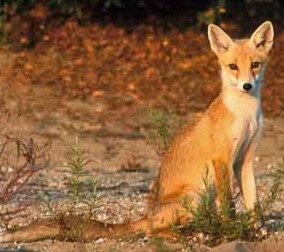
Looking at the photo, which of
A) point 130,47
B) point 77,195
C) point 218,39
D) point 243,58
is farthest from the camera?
point 130,47

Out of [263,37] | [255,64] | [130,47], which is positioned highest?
[130,47]

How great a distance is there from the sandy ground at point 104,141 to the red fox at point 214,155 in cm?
64

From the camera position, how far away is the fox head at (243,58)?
25.8ft

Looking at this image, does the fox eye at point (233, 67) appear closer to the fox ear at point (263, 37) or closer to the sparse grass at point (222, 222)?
the fox ear at point (263, 37)

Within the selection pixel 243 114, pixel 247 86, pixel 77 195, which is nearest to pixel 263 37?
pixel 247 86

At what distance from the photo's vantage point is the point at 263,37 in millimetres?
8227

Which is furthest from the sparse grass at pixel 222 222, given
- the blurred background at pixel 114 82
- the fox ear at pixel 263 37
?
the blurred background at pixel 114 82

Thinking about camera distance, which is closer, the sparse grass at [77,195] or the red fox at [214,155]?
the sparse grass at [77,195]

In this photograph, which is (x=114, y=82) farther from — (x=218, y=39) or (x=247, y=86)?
(x=247, y=86)

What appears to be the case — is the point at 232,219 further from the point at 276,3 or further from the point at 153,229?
the point at 276,3

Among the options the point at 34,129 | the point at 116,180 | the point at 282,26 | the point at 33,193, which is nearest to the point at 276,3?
the point at 282,26

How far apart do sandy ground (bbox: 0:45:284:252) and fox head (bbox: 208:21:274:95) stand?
118 centimetres

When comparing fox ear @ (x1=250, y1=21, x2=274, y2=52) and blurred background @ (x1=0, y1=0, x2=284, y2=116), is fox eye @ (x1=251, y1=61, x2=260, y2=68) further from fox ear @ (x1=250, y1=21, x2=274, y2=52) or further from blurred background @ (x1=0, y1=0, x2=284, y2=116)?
blurred background @ (x1=0, y1=0, x2=284, y2=116)

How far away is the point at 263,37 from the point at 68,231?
220cm
